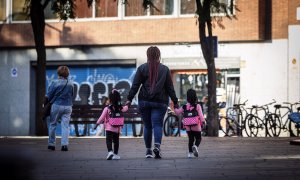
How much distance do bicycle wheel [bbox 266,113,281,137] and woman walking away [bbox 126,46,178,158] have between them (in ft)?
52.2

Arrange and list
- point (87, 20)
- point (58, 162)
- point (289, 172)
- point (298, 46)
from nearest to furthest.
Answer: point (289, 172) → point (58, 162) → point (298, 46) → point (87, 20)

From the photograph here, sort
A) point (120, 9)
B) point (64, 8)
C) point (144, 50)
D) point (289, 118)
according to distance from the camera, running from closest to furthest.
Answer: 1. point (64, 8)
2. point (289, 118)
3. point (144, 50)
4. point (120, 9)

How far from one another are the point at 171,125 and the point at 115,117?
16.1 meters

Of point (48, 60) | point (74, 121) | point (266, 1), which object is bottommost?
point (74, 121)

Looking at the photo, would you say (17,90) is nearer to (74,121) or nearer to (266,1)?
(74,121)

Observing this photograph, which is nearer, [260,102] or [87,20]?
[260,102]

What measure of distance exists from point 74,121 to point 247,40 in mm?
8189

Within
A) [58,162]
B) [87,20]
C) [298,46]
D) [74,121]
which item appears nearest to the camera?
[58,162]

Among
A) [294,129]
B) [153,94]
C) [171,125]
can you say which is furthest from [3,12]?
[153,94]

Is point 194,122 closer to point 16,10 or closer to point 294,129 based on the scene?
point 294,129

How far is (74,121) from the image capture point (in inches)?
1032

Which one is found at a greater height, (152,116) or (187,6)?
(187,6)

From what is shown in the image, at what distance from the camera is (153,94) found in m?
11.1

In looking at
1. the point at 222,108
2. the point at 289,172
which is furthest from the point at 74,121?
the point at 289,172
